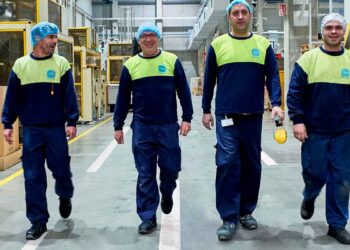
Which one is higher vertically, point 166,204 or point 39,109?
point 39,109

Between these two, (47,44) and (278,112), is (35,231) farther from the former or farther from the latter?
(278,112)

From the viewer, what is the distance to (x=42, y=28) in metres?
4.58

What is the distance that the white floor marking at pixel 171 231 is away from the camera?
4.39 meters

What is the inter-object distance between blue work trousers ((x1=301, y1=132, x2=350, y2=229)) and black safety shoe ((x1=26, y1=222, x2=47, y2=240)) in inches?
96.4

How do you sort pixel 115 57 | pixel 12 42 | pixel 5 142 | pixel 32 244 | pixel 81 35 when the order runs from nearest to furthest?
pixel 32 244
pixel 5 142
pixel 12 42
pixel 81 35
pixel 115 57

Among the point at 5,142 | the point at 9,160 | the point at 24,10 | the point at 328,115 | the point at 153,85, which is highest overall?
the point at 24,10

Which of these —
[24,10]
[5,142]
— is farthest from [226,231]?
[24,10]

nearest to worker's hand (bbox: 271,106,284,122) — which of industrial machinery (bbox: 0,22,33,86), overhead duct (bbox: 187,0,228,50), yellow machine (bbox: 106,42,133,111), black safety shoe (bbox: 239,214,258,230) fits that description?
black safety shoe (bbox: 239,214,258,230)

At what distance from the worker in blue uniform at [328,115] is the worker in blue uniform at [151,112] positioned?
1075 millimetres

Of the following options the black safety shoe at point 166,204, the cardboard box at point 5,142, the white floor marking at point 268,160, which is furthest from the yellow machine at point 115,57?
the black safety shoe at point 166,204

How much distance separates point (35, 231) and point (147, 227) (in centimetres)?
100

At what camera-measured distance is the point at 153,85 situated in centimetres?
469

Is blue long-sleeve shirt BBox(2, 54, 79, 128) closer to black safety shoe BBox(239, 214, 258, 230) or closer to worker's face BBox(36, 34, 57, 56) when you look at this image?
worker's face BBox(36, 34, 57, 56)

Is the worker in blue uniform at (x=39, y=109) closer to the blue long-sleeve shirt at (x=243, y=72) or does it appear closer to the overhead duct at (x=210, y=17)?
the blue long-sleeve shirt at (x=243, y=72)
